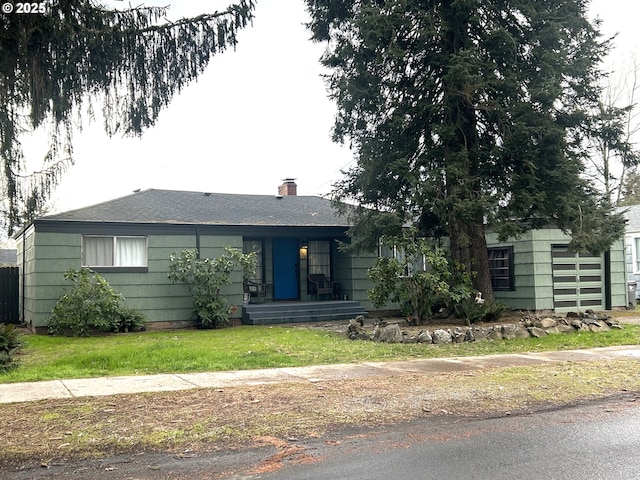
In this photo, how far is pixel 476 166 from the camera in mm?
14344

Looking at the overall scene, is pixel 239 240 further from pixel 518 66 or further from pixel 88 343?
pixel 518 66

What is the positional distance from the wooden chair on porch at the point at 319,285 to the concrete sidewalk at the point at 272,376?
9503 mm

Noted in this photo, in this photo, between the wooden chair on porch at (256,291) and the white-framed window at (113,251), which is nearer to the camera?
the white-framed window at (113,251)

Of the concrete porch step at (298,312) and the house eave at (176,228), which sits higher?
the house eave at (176,228)

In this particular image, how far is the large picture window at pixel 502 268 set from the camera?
18750mm

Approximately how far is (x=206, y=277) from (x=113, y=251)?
2.62 meters

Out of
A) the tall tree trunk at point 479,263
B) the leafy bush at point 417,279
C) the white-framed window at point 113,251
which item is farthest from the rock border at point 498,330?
the white-framed window at point 113,251

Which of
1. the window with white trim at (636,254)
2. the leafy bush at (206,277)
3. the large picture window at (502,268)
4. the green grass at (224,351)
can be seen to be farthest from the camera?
the window with white trim at (636,254)

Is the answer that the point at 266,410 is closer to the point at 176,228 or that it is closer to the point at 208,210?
the point at 176,228

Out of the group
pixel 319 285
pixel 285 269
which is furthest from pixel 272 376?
pixel 285 269

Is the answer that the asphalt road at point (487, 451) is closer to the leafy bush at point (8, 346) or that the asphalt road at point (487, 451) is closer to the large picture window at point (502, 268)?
the leafy bush at point (8, 346)

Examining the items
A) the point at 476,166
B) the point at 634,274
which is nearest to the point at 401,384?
the point at 476,166

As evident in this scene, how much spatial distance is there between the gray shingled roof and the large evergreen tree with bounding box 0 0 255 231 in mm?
8744

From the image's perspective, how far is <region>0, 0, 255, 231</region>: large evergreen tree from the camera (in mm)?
6285
